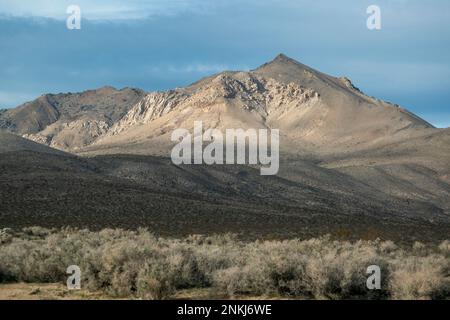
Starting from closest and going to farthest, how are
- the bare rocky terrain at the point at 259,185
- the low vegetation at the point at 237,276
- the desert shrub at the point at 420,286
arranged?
the desert shrub at the point at 420,286
the low vegetation at the point at 237,276
the bare rocky terrain at the point at 259,185

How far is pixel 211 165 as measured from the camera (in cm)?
12038

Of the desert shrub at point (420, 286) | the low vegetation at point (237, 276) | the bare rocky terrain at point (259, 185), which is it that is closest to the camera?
the desert shrub at point (420, 286)

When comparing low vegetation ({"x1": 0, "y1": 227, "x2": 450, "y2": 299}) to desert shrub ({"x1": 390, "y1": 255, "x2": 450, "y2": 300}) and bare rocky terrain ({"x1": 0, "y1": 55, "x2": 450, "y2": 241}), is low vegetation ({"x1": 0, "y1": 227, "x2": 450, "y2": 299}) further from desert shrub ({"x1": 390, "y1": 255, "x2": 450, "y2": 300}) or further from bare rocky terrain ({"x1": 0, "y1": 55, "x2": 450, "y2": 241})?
bare rocky terrain ({"x1": 0, "y1": 55, "x2": 450, "y2": 241})

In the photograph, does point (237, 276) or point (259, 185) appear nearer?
point (237, 276)

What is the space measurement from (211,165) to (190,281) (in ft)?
331

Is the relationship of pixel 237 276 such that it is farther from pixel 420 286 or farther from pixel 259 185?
pixel 259 185

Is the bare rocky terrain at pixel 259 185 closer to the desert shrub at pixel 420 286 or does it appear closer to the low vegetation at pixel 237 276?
the low vegetation at pixel 237 276

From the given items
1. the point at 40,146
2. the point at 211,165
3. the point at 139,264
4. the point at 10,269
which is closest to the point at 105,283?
the point at 139,264

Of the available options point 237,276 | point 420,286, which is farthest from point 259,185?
point 420,286

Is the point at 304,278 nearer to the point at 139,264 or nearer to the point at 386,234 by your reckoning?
the point at 139,264

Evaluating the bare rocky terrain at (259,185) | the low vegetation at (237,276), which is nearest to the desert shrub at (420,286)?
the low vegetation at (237,276)

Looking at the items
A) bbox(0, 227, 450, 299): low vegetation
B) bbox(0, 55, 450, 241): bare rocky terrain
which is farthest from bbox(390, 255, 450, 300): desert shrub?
bbox(0, 55, 450, 241): bare rocky terrain
